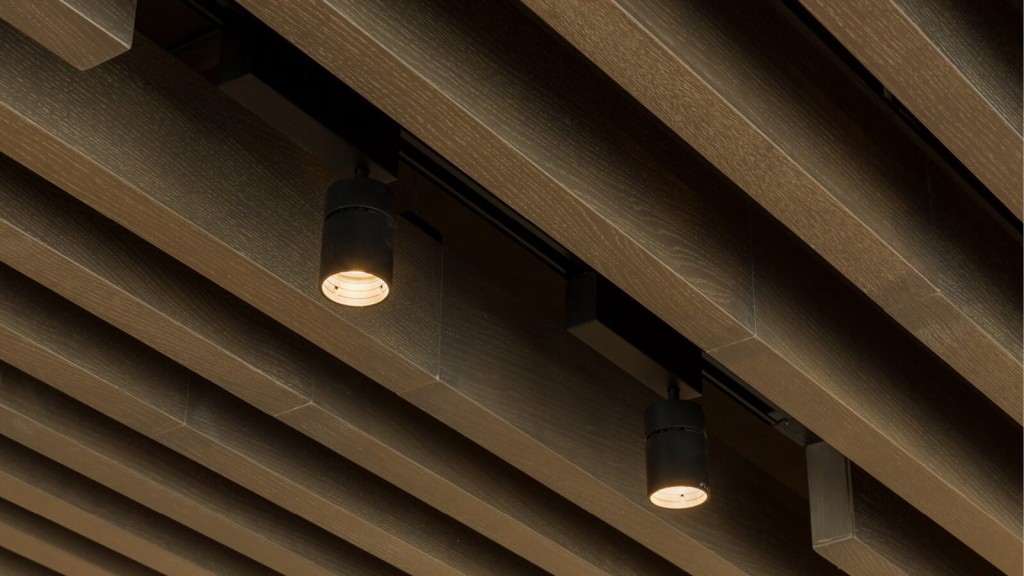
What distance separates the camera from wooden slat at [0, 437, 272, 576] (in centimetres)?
352

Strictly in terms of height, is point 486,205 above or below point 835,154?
above

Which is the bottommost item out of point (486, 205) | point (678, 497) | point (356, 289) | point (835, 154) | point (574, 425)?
point (678, 497)

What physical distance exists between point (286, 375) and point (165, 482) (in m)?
0.58

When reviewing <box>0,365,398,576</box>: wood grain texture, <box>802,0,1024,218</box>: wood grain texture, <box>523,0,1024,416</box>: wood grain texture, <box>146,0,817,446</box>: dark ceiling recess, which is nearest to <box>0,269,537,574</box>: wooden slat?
<box>0,365,398,576</box>: wood grain texture

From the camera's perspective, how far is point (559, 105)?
8.41 feet

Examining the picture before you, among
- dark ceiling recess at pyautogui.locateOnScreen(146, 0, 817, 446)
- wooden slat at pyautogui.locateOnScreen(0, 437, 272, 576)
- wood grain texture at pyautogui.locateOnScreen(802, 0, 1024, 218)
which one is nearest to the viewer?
wood grain texture at pyautogui.locateOnScreen(802, 0, 1024, 218)

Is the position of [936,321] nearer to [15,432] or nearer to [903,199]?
[903,199]

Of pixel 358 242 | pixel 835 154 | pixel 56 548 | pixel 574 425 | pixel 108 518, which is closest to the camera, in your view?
pixel 358 242

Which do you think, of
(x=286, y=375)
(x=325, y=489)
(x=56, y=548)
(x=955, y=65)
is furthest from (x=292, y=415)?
(x=955, y=65)

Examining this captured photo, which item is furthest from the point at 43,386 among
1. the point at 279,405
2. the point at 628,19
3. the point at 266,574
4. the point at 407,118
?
the point at 628,19

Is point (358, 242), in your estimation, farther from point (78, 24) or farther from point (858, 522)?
point (858, 522)

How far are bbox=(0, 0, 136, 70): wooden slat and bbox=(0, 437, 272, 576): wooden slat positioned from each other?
158cm

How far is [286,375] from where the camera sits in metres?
3.02

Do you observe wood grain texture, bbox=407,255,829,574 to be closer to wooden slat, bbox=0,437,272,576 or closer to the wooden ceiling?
the wooden ceiling
